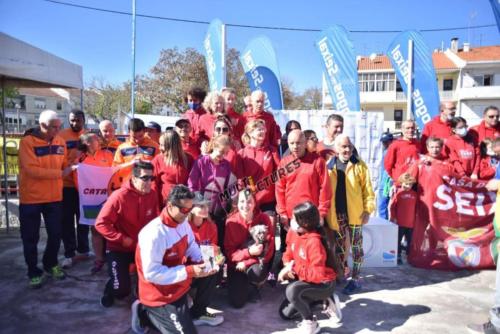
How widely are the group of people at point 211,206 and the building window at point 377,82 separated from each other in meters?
42.8

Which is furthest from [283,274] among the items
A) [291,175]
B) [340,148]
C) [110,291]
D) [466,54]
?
[466,54]

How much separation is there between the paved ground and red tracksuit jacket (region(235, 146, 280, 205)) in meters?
1.13

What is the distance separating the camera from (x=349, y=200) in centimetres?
424

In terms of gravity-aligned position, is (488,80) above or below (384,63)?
below

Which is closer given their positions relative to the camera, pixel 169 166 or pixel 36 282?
pixel 169 166

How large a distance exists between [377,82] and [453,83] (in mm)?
8319

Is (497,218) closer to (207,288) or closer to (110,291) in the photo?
(207,288)

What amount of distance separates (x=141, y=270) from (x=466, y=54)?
49741mm

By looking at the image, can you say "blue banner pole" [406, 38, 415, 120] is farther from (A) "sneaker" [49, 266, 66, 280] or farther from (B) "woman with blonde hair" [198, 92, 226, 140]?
(A) "sneaker" [49, 266, 66, 280]

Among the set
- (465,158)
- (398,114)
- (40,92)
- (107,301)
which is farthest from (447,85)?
(40,92)

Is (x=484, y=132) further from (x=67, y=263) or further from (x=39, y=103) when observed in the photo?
(x=39, y=103)

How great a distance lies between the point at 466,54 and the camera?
43.1 metres

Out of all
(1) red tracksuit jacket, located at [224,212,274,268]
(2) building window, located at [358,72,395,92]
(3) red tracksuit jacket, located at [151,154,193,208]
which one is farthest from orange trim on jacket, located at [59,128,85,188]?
(2) building window, located at [358,72,395,92]

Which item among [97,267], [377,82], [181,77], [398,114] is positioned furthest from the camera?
[398,114]
